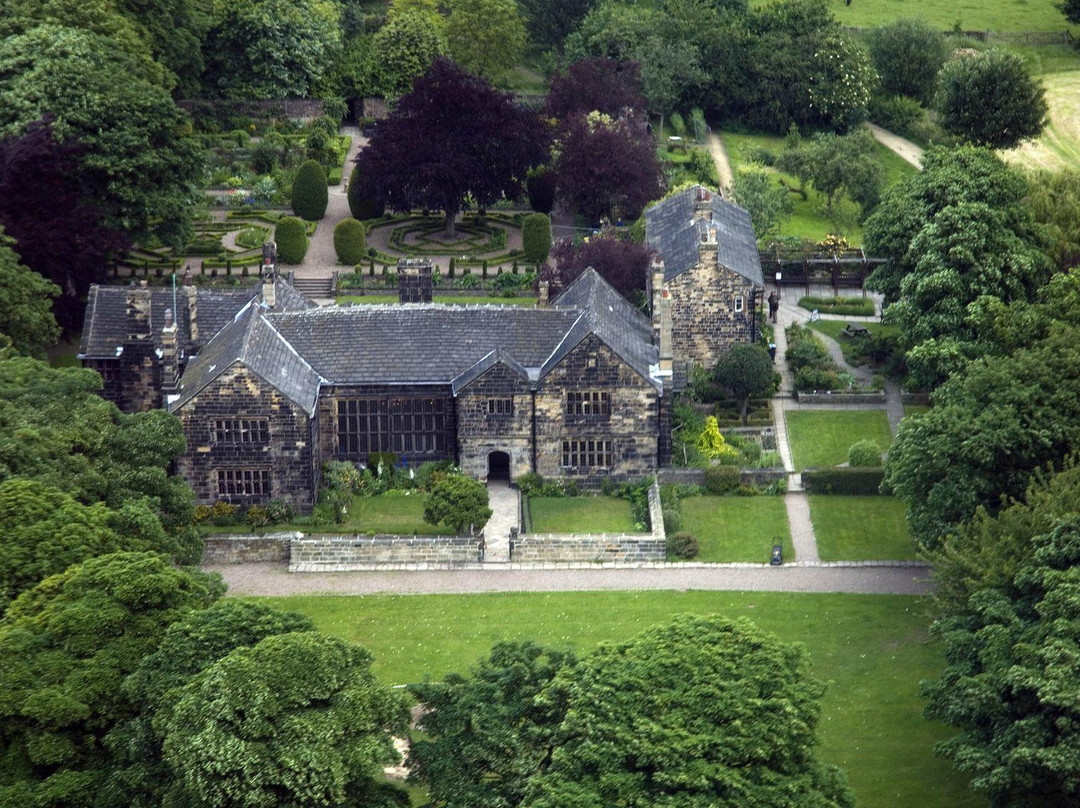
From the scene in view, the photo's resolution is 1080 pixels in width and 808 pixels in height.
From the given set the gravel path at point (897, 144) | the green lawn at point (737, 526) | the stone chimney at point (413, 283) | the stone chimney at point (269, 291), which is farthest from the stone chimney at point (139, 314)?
the gravel path at point (897, 144)

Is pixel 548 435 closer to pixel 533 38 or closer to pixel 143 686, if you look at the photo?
pixel 143 686

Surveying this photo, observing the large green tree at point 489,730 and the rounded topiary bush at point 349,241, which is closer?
the large green tree at point 489,730

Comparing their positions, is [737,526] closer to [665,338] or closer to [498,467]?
[665,338]

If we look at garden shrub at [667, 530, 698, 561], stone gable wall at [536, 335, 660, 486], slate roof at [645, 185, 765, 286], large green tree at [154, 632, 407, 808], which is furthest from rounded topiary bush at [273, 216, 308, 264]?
large green tree at [154, 632, 407, 808]

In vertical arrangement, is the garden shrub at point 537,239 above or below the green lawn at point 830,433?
above

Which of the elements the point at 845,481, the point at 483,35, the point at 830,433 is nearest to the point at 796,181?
the point at 483,35

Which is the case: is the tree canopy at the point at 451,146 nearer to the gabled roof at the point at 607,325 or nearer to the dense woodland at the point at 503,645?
the dense woodland at the point at 503,645

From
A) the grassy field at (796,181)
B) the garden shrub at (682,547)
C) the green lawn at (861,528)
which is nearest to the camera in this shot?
the garden shrub at (682,547)
